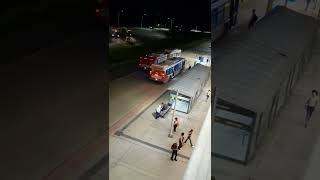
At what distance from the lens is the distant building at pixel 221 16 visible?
89 centimetres

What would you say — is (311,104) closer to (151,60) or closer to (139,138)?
(139,138)

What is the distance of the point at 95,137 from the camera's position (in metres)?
2.62

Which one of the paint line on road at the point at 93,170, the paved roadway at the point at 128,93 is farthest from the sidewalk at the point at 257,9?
the paved roadway at the point at 128,93

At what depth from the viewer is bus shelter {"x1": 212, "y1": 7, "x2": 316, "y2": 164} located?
2.79 feet

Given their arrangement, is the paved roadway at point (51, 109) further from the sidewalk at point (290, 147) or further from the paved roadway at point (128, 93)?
the sidewalk at point (290, 147)

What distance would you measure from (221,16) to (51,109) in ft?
7.71

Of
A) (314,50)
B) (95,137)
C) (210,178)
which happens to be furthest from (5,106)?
(314,50)

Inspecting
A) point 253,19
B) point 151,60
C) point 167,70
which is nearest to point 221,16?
point 253,19

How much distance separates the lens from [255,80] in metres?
0.91

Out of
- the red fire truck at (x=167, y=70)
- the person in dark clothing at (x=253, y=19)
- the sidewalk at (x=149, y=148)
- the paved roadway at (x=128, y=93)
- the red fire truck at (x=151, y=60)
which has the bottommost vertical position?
the sidewalk at (x=149, y=148)

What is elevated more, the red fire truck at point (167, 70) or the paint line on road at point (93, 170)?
the red fire truck at point (167, 70)

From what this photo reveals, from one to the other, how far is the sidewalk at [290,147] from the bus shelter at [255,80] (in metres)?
0.03

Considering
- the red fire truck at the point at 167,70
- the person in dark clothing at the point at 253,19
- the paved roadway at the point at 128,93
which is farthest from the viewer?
the red fire truck at the point at 167,70

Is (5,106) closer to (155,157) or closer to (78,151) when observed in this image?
(78,151)
